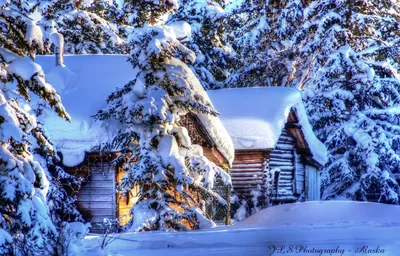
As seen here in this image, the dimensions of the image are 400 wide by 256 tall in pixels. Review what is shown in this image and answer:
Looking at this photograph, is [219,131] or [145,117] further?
[219,131]

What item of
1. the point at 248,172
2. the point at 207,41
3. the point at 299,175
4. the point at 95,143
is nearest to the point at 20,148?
the point at 95,143

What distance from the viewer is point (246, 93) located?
31266 millimetres

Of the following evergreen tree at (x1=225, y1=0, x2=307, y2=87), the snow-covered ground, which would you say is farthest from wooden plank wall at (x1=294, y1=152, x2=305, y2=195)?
the snow-covered ground

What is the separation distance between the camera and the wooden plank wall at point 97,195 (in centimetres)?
1938

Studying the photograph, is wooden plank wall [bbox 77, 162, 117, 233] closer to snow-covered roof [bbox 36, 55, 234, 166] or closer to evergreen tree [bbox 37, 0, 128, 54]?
snow-covered roof [bbox 36, 55, 234, 166]

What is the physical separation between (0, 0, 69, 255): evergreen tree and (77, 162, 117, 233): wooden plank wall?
321 inches

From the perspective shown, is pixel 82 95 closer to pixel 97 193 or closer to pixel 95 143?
pixel 95 143

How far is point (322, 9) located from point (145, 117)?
2017cm

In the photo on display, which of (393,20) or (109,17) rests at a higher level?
(109,17)

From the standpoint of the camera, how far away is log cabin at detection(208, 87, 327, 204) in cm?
2669

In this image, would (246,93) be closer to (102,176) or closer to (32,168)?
(102,176)

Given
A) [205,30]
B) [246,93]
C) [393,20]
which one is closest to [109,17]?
[205,30]

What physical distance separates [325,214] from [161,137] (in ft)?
17.7

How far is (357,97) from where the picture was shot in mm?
31156
